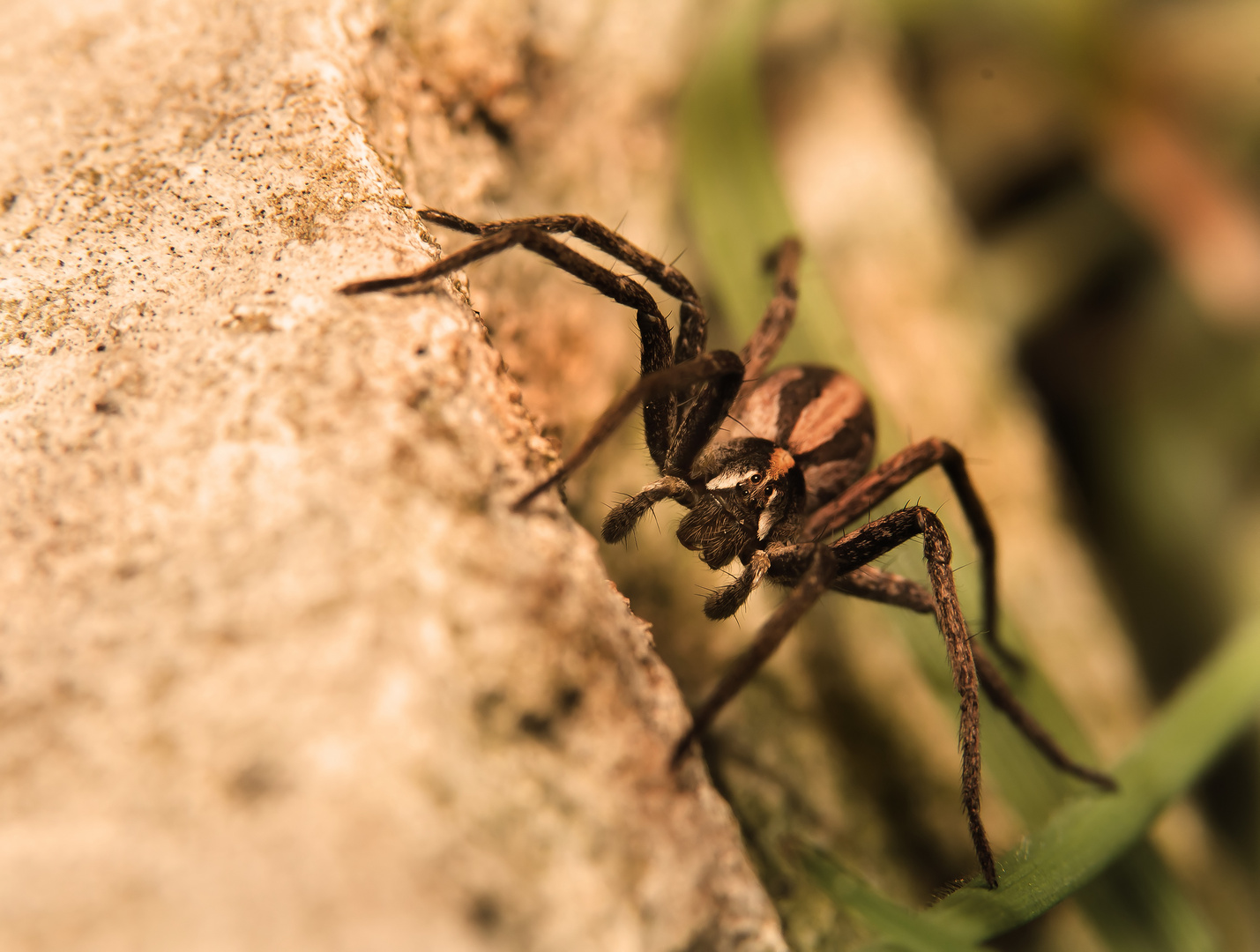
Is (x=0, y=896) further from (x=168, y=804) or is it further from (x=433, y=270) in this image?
(x=433, y=270)

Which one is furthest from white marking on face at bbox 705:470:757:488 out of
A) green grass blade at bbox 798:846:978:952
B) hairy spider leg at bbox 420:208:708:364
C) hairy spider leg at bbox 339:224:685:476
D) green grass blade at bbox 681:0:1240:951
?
green grass blade at bbox 798:846:978:952

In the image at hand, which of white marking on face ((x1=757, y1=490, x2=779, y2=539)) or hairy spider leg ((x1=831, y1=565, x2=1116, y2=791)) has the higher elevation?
white marking on face ((x1=757, y1=490, x2=779, y2=539))

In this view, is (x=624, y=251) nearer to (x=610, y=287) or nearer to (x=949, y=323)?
(x=610, y=287)

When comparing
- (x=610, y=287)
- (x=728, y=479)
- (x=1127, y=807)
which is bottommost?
(x=1127, y=807)

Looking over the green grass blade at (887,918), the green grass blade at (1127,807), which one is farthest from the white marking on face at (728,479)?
the green grass blade at (1127,807)

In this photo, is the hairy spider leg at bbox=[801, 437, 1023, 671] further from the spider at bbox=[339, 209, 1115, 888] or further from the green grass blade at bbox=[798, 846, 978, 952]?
the green grass blade at bbox=[798, 846, 978, 952]

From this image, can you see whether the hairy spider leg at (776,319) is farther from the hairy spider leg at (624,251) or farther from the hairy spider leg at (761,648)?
the hairy spider leg at (761,648)

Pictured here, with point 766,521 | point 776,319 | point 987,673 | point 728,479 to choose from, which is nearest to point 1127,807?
point 987,673
